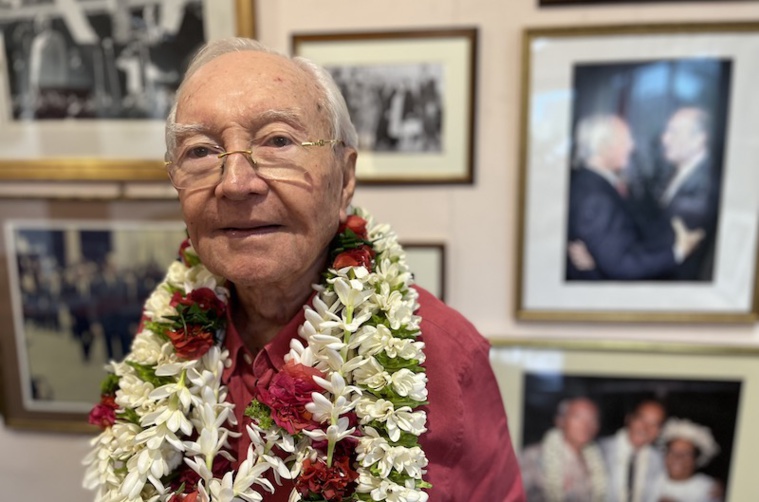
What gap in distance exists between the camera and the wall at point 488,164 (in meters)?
1.14

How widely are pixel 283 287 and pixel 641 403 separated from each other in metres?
Result: 1.00

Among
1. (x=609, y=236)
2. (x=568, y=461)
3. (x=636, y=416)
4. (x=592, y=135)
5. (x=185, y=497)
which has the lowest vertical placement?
(x=568, y=461)

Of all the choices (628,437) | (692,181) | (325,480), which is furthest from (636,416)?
(325,480)

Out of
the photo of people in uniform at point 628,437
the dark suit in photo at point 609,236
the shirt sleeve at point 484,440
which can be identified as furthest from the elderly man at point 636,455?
the shirt sleeve at point 484,440

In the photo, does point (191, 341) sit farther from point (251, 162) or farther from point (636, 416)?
point (636, 416)

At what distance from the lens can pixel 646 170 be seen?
3.85ft

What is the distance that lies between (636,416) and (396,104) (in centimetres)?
99

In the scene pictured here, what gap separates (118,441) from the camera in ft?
2.65

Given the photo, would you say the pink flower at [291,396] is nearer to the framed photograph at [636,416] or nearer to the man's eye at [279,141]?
the man's eye at [279,141]

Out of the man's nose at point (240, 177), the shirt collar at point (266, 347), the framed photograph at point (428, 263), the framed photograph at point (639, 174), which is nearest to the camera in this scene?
the man's nose at point (240, 177)

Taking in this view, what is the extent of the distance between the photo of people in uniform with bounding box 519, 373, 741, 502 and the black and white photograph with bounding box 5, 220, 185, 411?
1.06 meters

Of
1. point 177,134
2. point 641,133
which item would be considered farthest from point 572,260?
point 177,134

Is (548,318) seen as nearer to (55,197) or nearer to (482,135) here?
(482,135)

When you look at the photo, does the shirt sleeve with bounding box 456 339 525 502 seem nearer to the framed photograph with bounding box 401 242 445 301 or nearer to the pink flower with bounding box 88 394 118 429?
the framed photograph with bounding box 401 242 445 301
